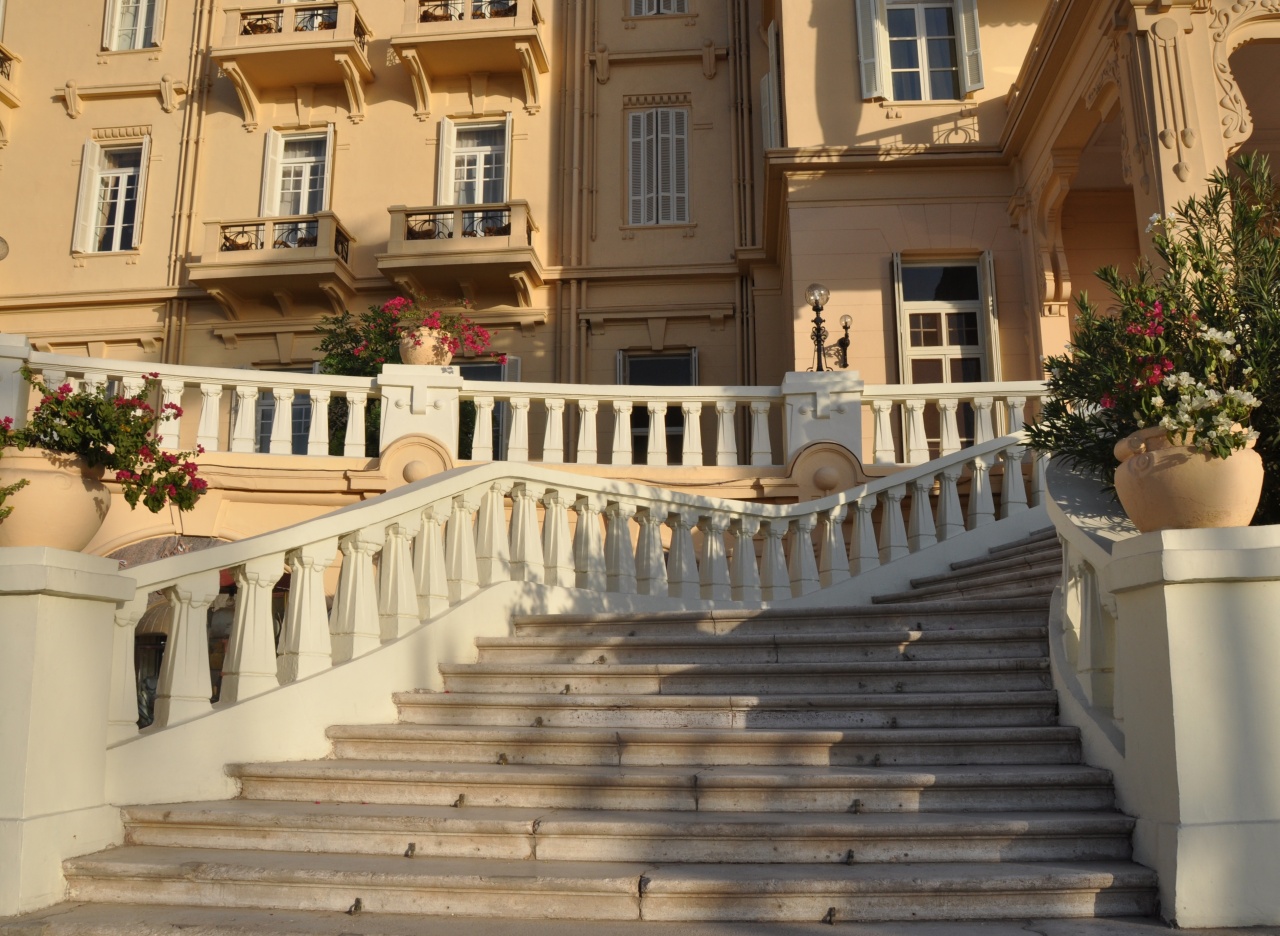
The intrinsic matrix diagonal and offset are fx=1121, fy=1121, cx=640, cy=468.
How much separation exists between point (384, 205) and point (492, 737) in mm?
13285

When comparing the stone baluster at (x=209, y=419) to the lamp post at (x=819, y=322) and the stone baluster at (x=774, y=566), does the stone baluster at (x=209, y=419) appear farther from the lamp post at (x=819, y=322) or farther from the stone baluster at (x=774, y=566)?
the lamp post at (x=819, y=322)

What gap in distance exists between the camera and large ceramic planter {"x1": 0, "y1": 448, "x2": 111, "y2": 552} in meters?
4.69

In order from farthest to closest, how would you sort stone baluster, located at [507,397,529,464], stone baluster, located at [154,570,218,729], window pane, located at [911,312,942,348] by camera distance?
1. window pane, located at [911,312,942,348]
2. stone baluster, located at [507,397,529,464]
3. stone baluster, located at [154,570,218,729]

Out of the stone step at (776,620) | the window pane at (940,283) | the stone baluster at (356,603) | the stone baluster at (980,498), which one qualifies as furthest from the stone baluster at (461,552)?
the window pane at (940,283)

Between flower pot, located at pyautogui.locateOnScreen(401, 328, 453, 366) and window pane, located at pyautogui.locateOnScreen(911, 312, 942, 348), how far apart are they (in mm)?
6179

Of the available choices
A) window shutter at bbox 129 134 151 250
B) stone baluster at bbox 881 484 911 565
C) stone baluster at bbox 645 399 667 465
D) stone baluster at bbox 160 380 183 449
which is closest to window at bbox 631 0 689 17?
window shutter at bbox 129 134 151 250

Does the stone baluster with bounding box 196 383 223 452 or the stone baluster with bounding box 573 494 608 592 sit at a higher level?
the stone baluster with bounding box 196 383 223 452

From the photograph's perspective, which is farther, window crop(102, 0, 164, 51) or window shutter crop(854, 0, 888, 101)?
window crop(102, 0, 164, 51)

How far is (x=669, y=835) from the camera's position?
4.35 metres

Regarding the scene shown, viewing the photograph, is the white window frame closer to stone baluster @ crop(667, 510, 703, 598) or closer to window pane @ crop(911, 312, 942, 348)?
window pane @ crop(911, 312, 942, 348)

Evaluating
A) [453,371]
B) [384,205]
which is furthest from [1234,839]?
[384,205]

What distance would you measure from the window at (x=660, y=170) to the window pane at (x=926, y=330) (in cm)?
447

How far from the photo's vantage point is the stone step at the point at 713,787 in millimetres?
4648

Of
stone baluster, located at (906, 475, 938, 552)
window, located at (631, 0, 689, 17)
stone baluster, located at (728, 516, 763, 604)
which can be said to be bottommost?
stone baluster, located at (728, 516, 763, 604)
